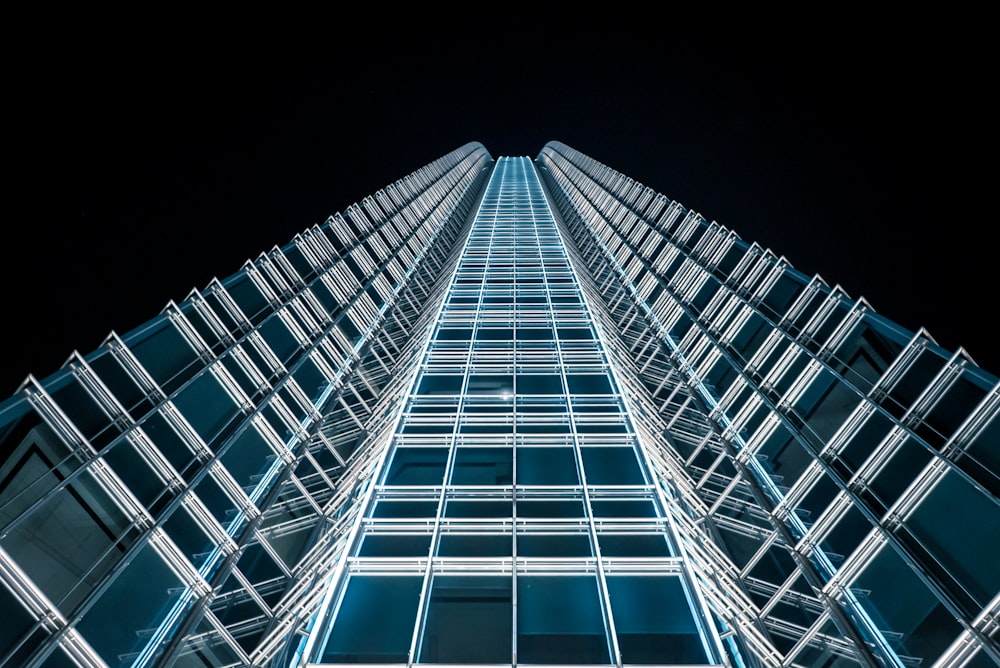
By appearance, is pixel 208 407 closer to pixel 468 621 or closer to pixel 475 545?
pixel 475 545

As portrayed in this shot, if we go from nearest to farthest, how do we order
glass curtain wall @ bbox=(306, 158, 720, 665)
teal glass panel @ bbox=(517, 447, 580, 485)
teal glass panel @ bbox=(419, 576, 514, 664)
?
1. teal glass panel @ bbox=(419, 576, 514, 664)
2. glass curtain wall @ bbox=(306, 158, 720, 665)
3. teal glass panel @ bbox=(517, 447, 580, 485)

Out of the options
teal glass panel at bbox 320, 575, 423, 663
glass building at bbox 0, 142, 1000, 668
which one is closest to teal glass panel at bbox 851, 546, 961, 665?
glass building at bbox 0, 142, 1000, 668

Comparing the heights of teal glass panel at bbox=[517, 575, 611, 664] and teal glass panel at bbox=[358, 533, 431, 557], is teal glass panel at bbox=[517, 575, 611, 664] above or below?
above

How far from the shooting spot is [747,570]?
1585 cm

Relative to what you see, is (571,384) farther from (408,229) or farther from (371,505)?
(408,229)

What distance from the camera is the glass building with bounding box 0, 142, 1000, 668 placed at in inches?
477

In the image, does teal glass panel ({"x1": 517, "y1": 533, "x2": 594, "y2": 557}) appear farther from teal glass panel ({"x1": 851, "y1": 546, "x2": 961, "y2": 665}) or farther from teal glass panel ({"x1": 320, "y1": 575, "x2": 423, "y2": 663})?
teal glass panel ({"x1": 851, "y1": 546, "x2": 961, "y2": 665})

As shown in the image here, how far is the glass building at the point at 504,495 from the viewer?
39.7 ft

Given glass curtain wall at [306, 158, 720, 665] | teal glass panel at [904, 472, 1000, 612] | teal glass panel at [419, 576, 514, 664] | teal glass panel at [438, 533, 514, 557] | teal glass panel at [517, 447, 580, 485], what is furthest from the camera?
teal glass panel at [517, 447, 580, 485]

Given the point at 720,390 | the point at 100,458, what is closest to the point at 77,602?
the point at 100,458

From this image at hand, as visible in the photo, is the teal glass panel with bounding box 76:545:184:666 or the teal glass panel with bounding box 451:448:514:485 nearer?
the teal glass panel with bounding box 76:545:184:666

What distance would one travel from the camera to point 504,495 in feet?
57.7

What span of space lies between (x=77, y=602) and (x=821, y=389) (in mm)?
16493

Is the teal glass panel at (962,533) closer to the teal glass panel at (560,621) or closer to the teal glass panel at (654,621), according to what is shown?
the teal glass panel at (654,621)
